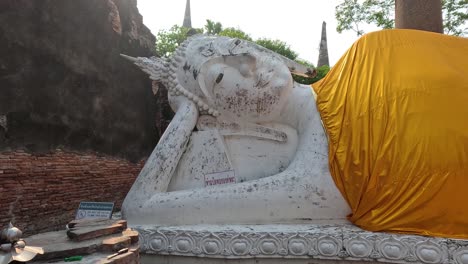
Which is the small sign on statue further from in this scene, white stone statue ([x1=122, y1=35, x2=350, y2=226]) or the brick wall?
the brick wall

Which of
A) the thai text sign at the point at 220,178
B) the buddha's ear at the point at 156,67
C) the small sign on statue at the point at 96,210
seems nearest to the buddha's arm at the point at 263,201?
the thai text sign at the point at 220,178

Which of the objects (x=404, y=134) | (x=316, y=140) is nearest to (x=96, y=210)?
(x=316, y=140)

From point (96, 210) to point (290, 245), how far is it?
4.04 ft

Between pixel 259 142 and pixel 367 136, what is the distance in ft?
3.06

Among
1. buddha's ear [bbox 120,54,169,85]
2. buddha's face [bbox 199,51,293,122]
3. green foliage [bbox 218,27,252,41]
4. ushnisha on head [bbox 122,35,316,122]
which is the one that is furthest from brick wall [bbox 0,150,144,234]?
green foliage [bbox 218,27,252,41]

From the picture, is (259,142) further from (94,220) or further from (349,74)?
(94,220)

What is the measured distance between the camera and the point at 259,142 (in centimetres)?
320

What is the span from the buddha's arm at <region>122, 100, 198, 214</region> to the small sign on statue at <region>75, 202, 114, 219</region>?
0.38 metres

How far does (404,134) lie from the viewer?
244 centimetres

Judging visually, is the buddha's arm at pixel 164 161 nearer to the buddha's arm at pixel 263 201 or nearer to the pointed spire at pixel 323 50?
the buddha's arm at pixel 263 201

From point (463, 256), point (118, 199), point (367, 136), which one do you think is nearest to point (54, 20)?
point (118, 199)

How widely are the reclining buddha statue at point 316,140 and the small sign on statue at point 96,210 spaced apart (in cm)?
38

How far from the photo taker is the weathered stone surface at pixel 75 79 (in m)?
5.07

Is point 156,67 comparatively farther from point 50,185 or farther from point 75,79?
point 75,79
